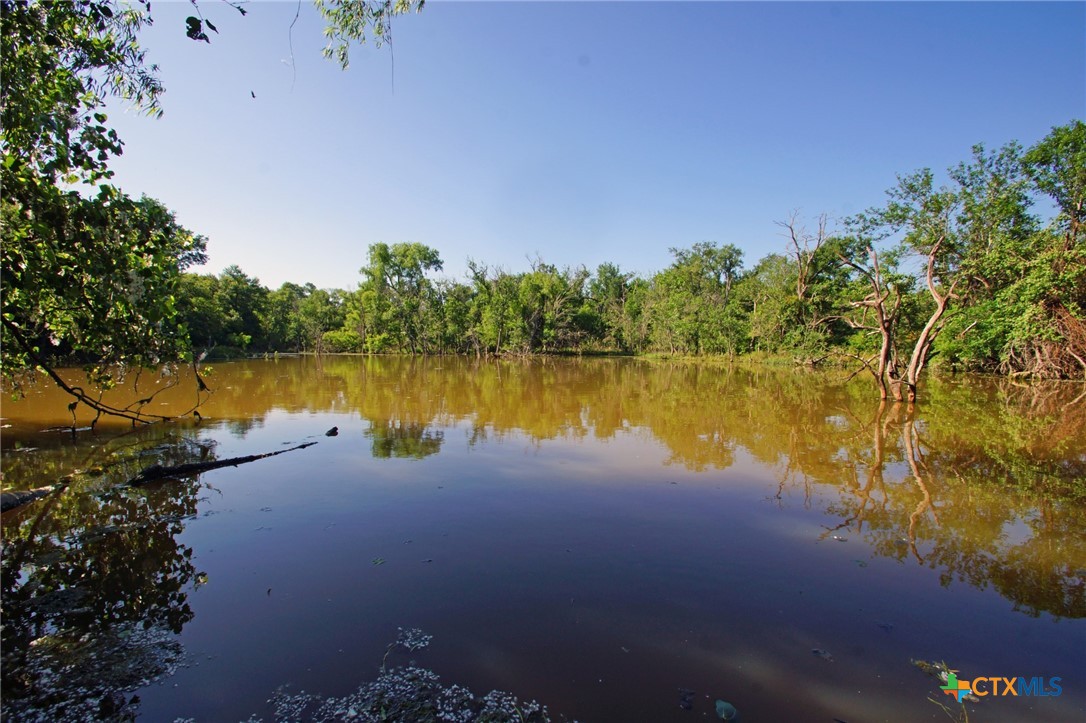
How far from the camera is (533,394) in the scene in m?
18.8

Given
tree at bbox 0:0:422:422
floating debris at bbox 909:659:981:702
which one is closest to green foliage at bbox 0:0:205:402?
tree at bbox 0:0:422:422

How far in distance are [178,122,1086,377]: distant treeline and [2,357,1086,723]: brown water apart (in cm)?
290

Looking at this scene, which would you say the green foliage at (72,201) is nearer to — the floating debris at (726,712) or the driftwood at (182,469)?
the driftwood at (182,469)

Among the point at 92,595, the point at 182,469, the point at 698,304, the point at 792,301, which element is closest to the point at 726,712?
the point at 92,595

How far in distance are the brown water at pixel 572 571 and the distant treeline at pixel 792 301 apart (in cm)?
290

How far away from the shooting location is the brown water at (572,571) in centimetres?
311

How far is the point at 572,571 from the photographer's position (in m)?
4.57

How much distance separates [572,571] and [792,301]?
3495cm

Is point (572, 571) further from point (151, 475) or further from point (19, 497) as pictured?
point (19, 497)

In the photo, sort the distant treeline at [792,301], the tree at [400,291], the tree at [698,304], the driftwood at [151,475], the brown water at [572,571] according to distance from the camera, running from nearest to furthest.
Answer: the brown water at [572,571] → the driftwood at [151,475] → the distant treeline at [792,301] → the tree at [698,304] → the tree at [400,291]

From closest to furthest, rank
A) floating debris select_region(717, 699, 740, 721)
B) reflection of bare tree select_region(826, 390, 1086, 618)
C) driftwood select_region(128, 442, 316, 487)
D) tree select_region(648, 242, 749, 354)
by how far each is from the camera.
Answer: floating debris select_region(717, 699, 740, 721) → reflection of bare tree select_region(826, 390, 1086, 618) → driftwood select_region(128, 442, 316, 487) → tree select_region(648, 242, 749, 354)

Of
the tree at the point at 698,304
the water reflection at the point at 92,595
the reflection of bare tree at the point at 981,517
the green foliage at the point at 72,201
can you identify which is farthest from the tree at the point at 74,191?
the tree at the point at 698,304

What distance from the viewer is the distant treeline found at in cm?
1945

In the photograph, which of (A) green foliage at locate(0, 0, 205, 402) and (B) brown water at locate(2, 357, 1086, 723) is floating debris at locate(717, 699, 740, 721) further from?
(A) green foliage at locate(0, 0, 205, 402)
